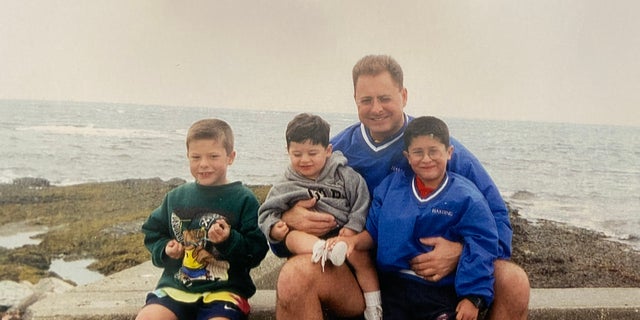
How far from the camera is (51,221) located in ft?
18.7

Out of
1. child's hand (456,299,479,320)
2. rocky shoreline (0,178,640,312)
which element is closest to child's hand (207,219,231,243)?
child's hand (456,299,479,320)

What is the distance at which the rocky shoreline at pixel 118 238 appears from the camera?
415 centimetres

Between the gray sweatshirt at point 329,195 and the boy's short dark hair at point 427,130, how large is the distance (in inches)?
10.5

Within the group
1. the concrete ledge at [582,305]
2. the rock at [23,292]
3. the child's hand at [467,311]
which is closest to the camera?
the child's hand at [467,311]

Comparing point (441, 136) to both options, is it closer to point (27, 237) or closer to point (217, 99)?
point (217, 99)

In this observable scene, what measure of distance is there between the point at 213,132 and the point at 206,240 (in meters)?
0.43

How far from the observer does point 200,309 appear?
2.23 meters

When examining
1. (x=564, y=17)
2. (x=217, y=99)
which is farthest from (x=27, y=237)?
(x=564, y=17)

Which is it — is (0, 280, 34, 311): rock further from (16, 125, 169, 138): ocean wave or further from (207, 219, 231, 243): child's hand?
(207, 219, 231, 243): child's hand

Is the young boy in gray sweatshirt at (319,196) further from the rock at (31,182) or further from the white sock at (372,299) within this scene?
the rock at (31,182)

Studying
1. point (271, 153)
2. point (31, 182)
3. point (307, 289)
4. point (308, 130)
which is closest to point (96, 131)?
point (31, 182)

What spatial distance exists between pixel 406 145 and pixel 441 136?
0.14 metres

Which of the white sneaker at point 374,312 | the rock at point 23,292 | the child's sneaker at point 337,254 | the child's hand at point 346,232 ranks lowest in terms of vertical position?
the rock at point 23,292

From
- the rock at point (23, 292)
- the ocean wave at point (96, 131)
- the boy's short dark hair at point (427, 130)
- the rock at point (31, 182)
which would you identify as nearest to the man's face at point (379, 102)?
the boy's short dark hair at point (427, 130)
